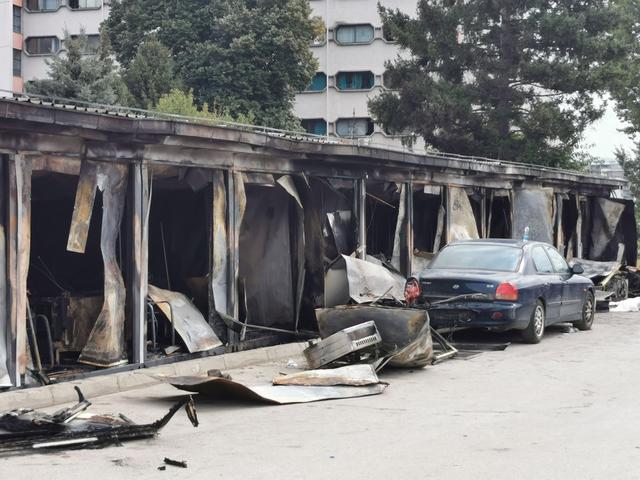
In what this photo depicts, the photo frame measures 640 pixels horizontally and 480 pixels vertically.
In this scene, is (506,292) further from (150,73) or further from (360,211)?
(150,73)

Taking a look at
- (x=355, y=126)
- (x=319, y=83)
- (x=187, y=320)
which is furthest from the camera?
(x=355, y=126)

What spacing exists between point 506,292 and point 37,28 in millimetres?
58983

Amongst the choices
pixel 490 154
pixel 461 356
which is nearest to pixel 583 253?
pixel 490 154

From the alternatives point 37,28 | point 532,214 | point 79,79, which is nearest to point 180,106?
point 79,79

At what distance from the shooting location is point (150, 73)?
1982 inches

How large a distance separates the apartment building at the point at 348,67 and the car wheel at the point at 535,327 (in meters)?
50.9

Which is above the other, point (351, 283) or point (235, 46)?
point (235, 46)

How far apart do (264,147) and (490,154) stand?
28919mm

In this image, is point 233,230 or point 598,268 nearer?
point 233,230

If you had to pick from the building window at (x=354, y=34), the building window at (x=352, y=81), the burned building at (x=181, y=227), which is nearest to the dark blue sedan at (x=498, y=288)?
the burned building at (x=181, y=227)

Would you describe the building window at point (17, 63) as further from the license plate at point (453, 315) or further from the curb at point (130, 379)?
the license plate at point (453, 315)

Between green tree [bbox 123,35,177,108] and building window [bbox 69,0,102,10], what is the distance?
18528mm

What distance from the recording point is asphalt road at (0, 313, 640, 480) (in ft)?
24.3

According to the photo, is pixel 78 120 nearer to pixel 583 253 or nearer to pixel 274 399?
pixel 274 399
